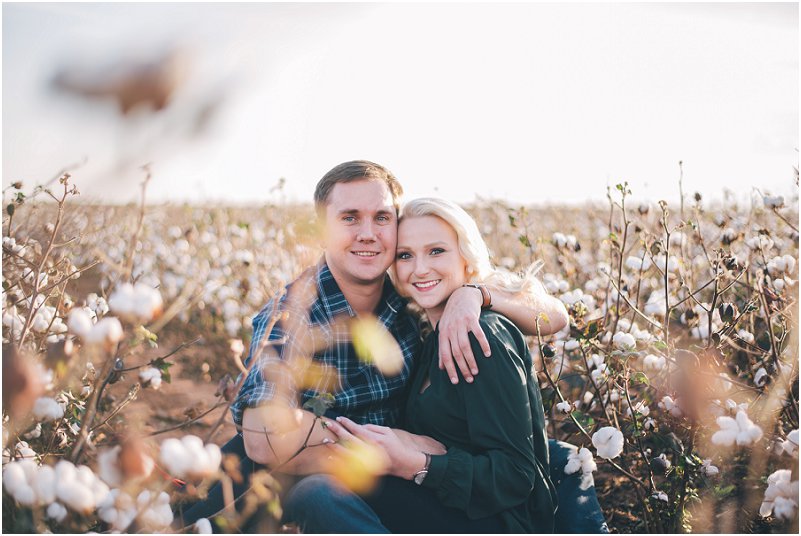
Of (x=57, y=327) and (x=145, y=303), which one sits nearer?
(x=145, y=303)

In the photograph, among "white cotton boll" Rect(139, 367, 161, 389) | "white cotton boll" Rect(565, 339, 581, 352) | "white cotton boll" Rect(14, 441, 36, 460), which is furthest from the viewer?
"white cotton boll" Rect(565, 339, 581, 352)

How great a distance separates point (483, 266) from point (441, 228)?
0.74 ft

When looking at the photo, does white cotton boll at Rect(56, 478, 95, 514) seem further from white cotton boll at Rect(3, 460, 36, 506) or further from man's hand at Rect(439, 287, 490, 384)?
man's hand at Rect(439, 287, 490, 384)

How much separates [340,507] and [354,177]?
45.4 inches

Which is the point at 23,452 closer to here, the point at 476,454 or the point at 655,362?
the point at 476,454

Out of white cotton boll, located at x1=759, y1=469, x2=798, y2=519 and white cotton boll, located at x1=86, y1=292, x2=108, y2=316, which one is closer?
white cotton boll, located at x1=759, y1=469, x2=798, y2=519

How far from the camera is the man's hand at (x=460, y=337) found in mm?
2016

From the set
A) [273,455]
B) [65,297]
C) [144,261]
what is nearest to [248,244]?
[144,261]

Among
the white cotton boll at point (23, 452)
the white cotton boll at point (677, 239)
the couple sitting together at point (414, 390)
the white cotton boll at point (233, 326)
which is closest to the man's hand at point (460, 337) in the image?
the couple sitting together at point (414, 390)

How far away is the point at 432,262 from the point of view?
2.38 meters

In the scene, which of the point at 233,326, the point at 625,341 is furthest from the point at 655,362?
the point at 233,326

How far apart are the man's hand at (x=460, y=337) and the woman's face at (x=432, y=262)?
205 mm

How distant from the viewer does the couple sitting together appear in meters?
1.97

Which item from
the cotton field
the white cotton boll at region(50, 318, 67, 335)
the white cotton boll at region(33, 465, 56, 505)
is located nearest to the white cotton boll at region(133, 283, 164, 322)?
the cotton field
